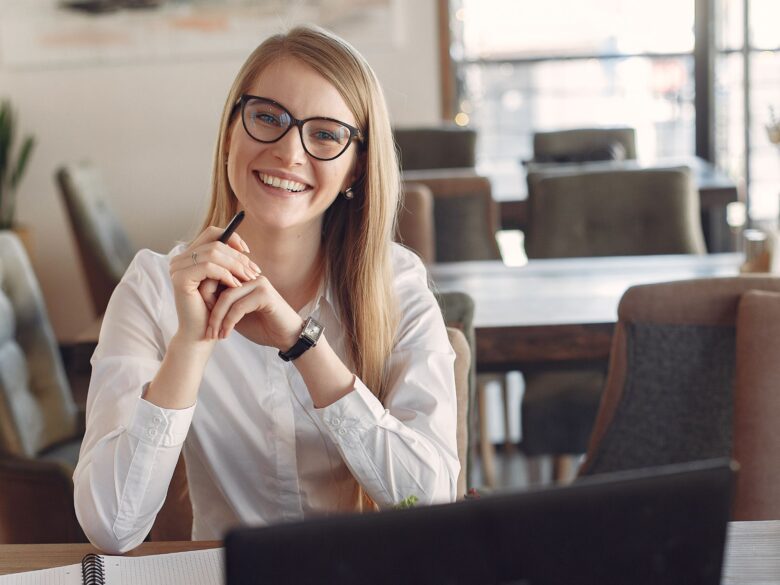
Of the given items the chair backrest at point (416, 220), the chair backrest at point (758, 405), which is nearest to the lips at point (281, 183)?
the chair backrest at point (758, 405)

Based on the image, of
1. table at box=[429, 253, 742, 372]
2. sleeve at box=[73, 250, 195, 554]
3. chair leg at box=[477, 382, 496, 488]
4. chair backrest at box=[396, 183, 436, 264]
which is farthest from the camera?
chair leg at box=[477, 382, 496, 488]

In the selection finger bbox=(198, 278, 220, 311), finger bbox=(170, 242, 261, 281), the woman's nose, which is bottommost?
finger bbox=(198, 278, 220, 311)

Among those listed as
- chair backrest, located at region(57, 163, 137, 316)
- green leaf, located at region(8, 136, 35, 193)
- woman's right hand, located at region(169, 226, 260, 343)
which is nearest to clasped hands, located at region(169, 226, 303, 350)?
woman's right hand, located at region(169, 226, 260, 343)

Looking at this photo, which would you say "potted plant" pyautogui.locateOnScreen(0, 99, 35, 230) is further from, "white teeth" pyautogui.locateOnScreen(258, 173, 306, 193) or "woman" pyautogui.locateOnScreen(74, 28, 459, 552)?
"white teeth" pyautogui.locateOnScreen(258, 173, 306, 193)

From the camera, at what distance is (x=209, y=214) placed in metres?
1.56

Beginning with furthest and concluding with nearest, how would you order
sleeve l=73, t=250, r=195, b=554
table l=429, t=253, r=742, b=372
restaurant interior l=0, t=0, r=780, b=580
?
table l=429, t=253, r=742, b=372 → restaurant interior l=0, t=0, r=780, b=580 → sleeve l=73, t=250, r=195, b=554

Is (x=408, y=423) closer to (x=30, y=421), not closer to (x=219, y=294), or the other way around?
(x=219, y=294)

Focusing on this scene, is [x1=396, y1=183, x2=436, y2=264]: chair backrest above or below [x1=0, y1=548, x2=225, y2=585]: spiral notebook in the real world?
above

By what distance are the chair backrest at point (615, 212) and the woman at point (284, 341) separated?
1.65 metres

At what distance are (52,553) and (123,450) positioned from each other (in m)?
0.15

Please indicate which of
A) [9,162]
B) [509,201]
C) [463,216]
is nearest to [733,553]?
[463,216]

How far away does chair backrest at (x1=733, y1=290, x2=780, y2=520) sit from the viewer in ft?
5.08

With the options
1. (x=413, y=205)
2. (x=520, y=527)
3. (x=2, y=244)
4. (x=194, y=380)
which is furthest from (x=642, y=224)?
(x=520, y=527)

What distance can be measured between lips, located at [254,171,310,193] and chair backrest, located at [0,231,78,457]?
3.55ft
